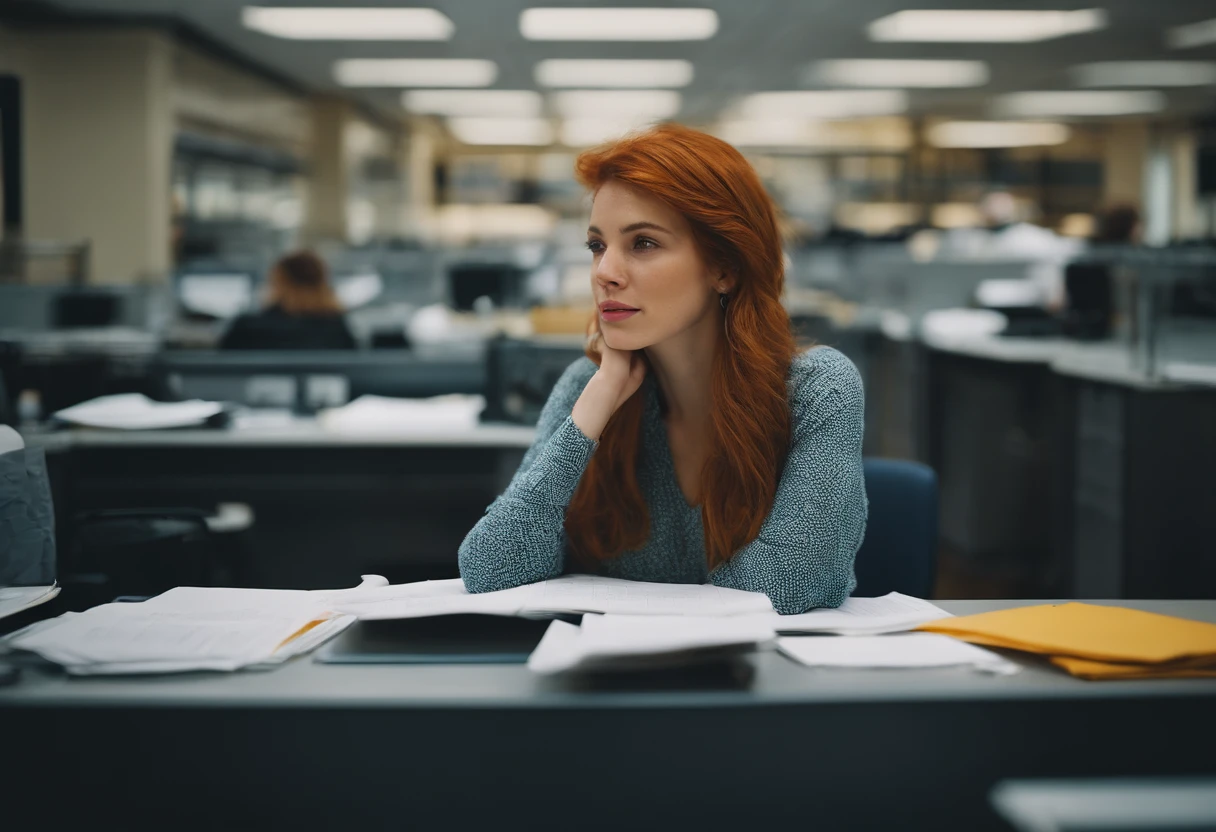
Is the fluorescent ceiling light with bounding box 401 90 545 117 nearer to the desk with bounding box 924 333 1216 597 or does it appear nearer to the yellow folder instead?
the desk with bounding box 924 333 1216 597

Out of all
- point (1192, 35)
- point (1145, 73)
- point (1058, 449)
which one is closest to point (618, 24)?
point (1192, 35)

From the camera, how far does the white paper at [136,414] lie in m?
2.52

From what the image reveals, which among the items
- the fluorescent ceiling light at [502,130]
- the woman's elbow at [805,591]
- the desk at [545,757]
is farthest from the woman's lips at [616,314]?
the fluorescent ceiling light at [502,130]

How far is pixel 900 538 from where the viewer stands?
5.49 ft

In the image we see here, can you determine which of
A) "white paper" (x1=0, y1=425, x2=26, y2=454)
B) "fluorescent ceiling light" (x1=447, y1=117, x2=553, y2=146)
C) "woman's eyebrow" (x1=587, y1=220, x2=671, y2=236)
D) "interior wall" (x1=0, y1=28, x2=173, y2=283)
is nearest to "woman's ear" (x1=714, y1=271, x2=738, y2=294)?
"woman's eyebrow" (x1=587, y1=220, x2=671, y2=236)

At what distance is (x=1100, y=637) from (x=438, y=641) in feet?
1.84

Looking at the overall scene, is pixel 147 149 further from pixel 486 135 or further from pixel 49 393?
pixel 486 135

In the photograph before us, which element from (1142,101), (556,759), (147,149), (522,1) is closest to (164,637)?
(556,759)

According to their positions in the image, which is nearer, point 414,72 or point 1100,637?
point 1100,637

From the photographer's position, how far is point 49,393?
2.88 metres

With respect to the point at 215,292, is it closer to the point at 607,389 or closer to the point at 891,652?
the point at 607,389

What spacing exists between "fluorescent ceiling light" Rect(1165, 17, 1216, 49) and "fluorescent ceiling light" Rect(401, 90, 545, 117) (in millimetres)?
5920

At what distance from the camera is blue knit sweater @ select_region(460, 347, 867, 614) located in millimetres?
1210

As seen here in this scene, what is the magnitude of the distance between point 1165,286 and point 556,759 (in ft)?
9.34
